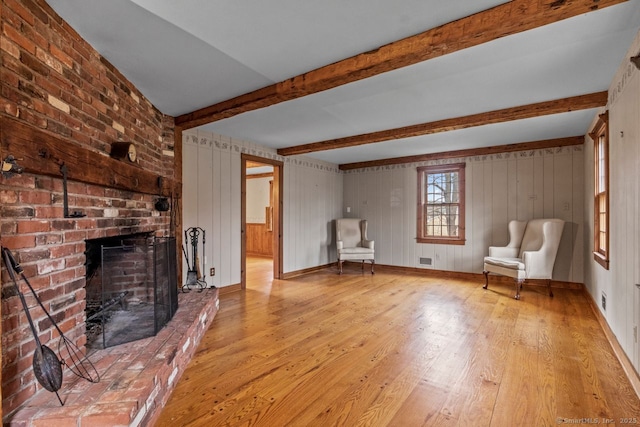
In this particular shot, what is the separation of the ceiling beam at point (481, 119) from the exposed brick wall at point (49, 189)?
3110 mm

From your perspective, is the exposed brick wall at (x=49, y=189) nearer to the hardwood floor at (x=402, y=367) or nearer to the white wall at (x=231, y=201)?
the hardwood floor at (x=402, y=367)

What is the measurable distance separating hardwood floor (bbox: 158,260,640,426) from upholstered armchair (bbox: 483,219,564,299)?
396mm

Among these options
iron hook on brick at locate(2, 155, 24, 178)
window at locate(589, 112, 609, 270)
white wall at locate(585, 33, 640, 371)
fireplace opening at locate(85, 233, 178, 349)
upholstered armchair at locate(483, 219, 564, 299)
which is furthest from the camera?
upholstered armchair at locate(483, 219, 564, 299)

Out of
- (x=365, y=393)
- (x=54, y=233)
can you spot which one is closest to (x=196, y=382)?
(x=365, y=393)

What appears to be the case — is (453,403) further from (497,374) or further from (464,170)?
(464,170)

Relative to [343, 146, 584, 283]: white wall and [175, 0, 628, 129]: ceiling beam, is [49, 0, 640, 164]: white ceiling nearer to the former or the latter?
[175, 0, 628, 129]: ceiling beam

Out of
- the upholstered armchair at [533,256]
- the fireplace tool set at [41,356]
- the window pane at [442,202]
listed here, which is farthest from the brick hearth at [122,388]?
the window pane at [442,202]

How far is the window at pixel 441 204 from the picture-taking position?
5734 mm

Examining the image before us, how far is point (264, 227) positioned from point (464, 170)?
5135 mm

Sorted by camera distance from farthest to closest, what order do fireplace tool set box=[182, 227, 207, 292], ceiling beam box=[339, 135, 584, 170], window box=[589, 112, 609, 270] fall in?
ceiling beam box=[339, 135, 584, 170]
fireplace tool set box=[182, 227, 207, 292]
window box=[589, 112, 609, 270]

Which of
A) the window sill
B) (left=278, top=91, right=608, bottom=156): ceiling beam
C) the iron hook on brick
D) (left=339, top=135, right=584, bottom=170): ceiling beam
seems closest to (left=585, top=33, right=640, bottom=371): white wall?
(left=278, top=91, right=608, bottom=156): ceiling beam

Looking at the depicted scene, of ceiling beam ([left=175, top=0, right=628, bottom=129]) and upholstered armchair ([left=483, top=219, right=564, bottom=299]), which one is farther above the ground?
ceiling beam ([left=175, top=0, right=628, bottom=129])

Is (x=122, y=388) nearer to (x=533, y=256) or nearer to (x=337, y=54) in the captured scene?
(x=337, y=54)

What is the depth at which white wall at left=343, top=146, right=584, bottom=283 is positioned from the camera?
4793 mm
